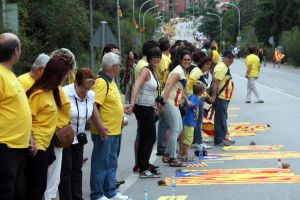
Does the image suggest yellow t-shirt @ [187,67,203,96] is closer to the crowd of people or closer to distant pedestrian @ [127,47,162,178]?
the crowd of people

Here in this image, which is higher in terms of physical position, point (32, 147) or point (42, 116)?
point (42, 116)

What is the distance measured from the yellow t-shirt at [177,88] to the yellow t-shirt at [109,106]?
2451mm

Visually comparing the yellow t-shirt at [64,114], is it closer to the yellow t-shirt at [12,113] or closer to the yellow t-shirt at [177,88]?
the yellow t-shirt at [12,113]

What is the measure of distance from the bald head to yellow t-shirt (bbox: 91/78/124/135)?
8.04 feet

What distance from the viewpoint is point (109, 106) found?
8.49 meters

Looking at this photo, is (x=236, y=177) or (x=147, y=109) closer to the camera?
(x=236, y=177)

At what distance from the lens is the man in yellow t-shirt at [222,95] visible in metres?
13.6

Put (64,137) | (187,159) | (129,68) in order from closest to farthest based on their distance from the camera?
1. (64,137)
2. (187,159)
3. (129,68)

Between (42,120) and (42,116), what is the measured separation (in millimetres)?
41

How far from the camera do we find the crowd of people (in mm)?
5992

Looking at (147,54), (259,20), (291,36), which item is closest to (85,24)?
(147,54)

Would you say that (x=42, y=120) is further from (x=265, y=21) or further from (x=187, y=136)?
(x=265, y=21)

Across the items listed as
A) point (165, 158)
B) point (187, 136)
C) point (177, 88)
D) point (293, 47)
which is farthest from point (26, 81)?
point (293, 47)

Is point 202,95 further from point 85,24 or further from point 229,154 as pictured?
point 85,24
